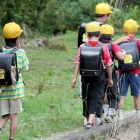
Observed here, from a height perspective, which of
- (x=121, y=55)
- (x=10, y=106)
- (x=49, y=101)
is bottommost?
(x=49, y=101)

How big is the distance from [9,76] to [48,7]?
2328 cm

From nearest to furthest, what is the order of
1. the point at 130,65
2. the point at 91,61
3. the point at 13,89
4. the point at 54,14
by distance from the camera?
1. the point at 13,89
2. the point at 91,61
3. the point at 130,65
4. the point at 54,14

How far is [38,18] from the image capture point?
Result: 89.2ft

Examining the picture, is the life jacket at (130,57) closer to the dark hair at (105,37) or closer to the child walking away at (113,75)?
the child walking away at (113,75)

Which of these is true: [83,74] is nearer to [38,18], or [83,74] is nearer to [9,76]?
[9,76]

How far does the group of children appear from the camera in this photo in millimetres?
5965

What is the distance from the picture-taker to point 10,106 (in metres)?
5.26

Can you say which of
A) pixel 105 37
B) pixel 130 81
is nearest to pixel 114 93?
pixel 130 81

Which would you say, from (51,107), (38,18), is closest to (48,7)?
(38,18)

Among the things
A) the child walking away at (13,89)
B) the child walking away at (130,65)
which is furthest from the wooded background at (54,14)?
the child walking away at (13,89)

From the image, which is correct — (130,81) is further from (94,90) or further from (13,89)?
(13,89)

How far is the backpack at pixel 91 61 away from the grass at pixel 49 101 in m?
1.08

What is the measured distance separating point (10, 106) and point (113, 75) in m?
2.06

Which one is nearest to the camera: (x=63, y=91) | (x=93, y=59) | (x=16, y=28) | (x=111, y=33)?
(x=16, y=28)
